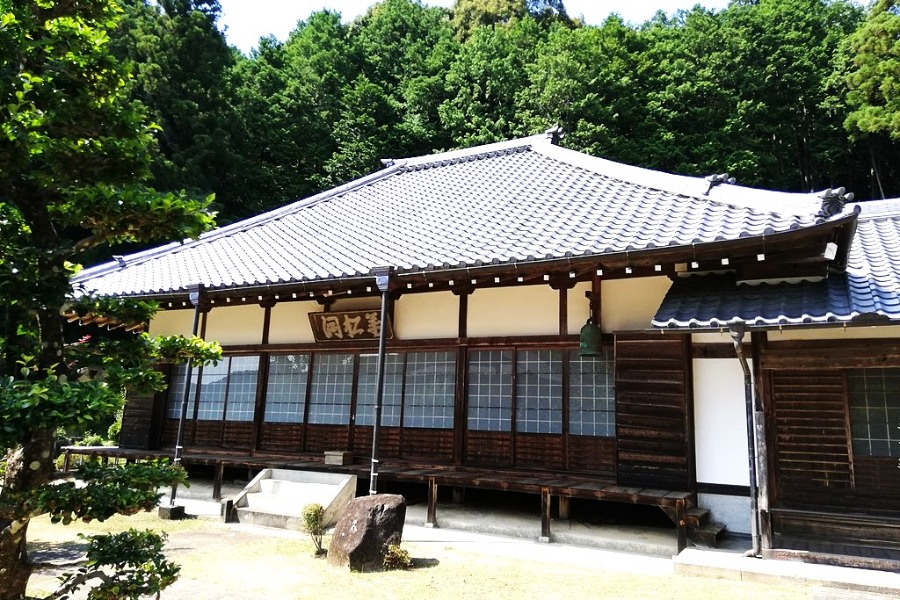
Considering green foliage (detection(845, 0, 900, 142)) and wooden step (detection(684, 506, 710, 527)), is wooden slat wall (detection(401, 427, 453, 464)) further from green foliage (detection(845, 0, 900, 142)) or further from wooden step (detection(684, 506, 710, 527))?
green foliage (detection(845, 0, 900, 142))

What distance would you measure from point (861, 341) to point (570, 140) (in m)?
20.4

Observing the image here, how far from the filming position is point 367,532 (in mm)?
6402

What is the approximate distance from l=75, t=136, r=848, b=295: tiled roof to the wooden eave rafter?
103 mm

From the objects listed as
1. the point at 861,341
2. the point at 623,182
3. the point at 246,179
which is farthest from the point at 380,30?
the point at 861,341

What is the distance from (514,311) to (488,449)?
7.53 feet

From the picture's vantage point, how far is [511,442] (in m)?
9.20

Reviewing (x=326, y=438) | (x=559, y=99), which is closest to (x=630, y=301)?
(x=326, y=438)

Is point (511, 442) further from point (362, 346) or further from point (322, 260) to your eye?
point (322, 260)

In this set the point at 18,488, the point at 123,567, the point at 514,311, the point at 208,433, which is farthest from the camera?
the point at 208,433

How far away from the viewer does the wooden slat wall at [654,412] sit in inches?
307

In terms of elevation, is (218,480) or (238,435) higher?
(238,435)

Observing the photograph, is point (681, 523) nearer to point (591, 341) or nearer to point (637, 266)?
point (591, 341)

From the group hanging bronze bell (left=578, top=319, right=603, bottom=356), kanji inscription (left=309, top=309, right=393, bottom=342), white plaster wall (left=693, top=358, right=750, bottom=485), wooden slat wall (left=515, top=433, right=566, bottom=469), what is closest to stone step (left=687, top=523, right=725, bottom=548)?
white plaster wall (left=693, top=358, right=750, bottom=485)

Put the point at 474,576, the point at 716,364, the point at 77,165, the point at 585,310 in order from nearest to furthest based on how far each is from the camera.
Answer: the point at 77,165 → the point at 474,576 → the point at 716,364 → the point at 585,310
